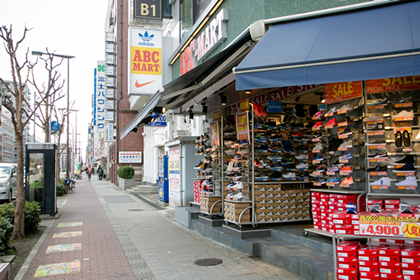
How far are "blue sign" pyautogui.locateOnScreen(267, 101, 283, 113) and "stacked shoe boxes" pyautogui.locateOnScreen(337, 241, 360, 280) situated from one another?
14.4 ft

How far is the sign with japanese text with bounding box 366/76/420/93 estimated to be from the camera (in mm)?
5227

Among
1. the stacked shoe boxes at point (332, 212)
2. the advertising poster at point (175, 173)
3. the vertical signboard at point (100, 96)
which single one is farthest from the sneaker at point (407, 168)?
the vertical signboard at point (100, 96)

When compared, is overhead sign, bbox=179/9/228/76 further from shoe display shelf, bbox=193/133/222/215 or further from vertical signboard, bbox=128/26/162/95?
shoe display shelf, bbox=193/133/222/215

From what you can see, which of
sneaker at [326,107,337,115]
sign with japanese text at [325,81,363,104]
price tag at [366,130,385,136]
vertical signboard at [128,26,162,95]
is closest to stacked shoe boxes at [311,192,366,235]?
price tag at [366,130,385,136]

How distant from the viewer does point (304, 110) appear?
8992mm

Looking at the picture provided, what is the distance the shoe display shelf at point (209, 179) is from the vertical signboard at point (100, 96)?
3120cm

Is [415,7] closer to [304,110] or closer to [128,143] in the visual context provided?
[304,110]

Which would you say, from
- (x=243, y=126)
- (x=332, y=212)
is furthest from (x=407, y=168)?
(x=243, y=126)

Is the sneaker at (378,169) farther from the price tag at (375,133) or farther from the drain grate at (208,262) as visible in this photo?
the drain grate at (208,262)

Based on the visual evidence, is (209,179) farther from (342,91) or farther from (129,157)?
(129,157)

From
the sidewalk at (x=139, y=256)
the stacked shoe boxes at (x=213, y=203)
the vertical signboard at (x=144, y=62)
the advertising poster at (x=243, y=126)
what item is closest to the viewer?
the sidewalk at (x=139, y=256)

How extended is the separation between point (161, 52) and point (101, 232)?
7.54 metres

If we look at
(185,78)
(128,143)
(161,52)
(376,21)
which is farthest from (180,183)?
(128,143)

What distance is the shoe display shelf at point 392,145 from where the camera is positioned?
5180 mm
